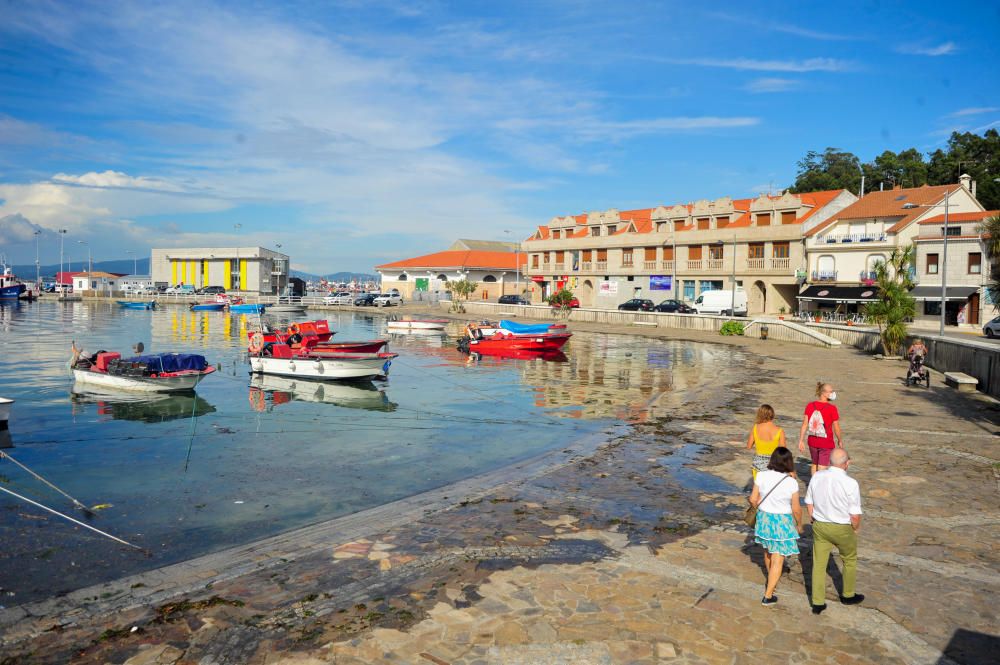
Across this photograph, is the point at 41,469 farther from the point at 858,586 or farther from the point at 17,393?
the point at 858,586

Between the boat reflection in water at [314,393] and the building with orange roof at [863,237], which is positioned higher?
the building with orange roof at [863,237]

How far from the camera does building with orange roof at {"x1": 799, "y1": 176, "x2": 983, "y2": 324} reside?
2195 inches

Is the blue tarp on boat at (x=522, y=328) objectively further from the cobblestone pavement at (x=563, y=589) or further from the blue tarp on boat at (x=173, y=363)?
the cobblestone pavement at (x=563, y=589)

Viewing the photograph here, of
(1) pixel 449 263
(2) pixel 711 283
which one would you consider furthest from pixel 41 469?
(1) pixel 449 263

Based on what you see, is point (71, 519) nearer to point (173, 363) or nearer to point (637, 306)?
point (173, 363)

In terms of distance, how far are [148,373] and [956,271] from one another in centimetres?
5314

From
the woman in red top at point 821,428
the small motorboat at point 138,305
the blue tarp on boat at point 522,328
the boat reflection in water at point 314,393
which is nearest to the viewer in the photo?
the woman in red top at point 821,428

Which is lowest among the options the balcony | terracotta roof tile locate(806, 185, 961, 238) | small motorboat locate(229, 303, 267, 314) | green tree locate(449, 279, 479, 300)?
small motorboat locate(229, 303, 267, 314)

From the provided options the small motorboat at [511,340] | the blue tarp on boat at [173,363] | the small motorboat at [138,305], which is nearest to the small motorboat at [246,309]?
the small motorboat at [138,305]

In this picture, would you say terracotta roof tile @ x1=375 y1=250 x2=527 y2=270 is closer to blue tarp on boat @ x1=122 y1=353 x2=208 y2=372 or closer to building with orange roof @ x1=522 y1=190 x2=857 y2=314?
building with orange roof @ x1=522 y1=190 x2=857 y2=314

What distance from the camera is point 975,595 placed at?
8.15 meters

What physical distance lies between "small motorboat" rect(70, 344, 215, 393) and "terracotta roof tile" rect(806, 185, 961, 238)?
52.1 meters

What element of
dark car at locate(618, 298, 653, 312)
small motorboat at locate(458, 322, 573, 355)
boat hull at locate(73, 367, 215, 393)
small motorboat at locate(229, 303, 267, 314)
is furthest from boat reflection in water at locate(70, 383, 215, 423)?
small motorboat at locate(229, 303, 267, 314)

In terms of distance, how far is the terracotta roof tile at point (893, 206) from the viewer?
56.1 m
